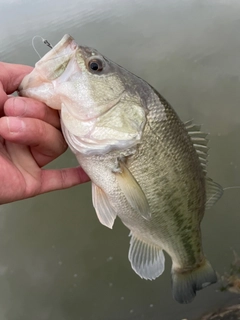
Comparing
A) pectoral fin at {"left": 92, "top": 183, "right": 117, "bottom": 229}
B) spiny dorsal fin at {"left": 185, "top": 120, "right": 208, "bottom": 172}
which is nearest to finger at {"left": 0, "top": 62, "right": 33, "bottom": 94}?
pectoral fin at {"left": 92, "top": 183, "right": 117, "bottom": 229}

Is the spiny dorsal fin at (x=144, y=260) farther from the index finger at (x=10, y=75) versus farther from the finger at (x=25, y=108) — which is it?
the index finger at (x=10, y=75)

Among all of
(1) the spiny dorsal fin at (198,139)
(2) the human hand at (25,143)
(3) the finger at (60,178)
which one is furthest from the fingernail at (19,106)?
(1) the spiny dorsal fin at (198,139)

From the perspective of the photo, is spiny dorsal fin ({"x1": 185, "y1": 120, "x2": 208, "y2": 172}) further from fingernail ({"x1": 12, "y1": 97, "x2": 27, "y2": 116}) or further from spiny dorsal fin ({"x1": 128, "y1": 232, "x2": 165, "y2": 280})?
fingernail ({"x1": 12, "y1": 97, "x2": 27, "y2": 116})

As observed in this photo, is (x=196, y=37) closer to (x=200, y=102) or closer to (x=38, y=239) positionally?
(x=200, y=102)

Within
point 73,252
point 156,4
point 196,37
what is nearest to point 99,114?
point 73,252

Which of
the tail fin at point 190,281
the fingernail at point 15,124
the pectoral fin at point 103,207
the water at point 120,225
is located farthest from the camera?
the water at point 120,225

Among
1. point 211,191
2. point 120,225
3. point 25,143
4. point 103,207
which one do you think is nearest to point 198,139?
point 211,191

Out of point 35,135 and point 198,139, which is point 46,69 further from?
point 198,139
